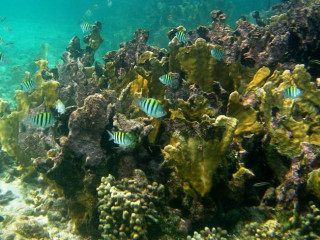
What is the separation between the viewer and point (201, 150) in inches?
105

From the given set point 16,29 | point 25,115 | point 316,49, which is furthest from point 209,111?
point 16,29

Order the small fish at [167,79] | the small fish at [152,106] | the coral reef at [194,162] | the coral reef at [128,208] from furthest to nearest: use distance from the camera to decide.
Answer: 1. the small fish at [167,79]
2. the small fish at [152,106]
3. the coral reef at [128,208]
4. the coral reef at [194,162]

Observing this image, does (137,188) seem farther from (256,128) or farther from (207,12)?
(207,12)

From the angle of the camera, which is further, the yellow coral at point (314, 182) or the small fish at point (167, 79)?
the small fish at point (167, 79)

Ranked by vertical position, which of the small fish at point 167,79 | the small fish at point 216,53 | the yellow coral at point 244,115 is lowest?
the yellow coral at point 244,115

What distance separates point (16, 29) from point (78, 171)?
42.5m

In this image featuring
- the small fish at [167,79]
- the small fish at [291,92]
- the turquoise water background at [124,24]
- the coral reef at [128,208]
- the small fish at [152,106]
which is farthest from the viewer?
the turquoise water background at [124,24]

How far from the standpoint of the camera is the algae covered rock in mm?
2551

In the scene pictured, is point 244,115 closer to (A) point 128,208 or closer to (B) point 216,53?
(B) point 216,53

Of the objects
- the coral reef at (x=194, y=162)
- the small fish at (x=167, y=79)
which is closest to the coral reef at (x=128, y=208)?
the coral reef at (x=194, y=162)

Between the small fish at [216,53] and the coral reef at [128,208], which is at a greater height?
the small fish at [216,53]

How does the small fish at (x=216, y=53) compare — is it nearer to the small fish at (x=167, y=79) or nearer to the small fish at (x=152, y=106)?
the small fish at (x=167, y=79)

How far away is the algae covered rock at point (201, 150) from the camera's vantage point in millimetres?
2551

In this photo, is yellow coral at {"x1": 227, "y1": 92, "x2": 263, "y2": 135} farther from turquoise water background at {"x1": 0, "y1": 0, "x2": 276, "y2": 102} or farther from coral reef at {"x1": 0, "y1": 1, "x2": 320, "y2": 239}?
turquoise water background at {"x1": 0, "y1": 0, "x2": 276, "y2": 102}
